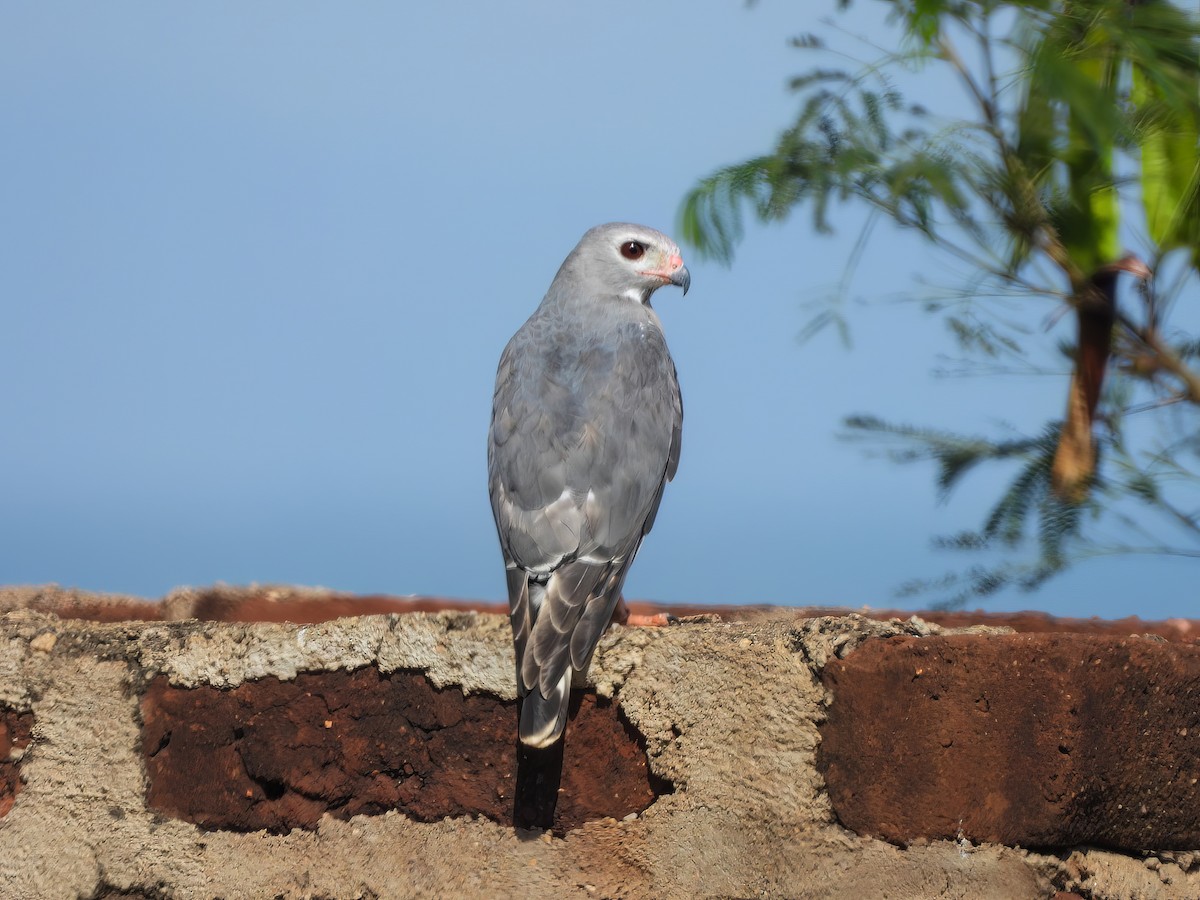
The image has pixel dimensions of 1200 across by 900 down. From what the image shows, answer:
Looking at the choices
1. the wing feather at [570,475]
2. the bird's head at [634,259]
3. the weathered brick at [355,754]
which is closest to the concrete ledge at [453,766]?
the weathered brick at [355,754]

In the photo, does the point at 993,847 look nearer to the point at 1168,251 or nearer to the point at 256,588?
the point at 256,588

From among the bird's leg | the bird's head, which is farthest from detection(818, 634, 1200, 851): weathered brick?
the bird's head

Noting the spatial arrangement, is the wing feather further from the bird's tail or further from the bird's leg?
the bird's leg

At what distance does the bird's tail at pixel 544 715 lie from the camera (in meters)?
2.08

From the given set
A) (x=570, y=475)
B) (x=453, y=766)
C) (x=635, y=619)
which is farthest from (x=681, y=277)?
(x=453, y=766)

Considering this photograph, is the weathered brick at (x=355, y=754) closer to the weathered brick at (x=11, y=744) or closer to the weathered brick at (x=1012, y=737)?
the weathered brick at (x=11, y=744)

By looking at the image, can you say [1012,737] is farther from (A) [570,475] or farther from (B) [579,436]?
(B) [579,436]

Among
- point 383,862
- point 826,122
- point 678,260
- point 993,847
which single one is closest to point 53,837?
point 383,862

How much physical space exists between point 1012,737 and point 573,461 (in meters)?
1.18

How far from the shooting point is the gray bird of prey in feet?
7.11

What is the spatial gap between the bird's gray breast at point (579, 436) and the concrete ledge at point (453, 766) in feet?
1.14

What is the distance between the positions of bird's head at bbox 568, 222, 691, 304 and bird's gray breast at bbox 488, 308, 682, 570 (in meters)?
0.42

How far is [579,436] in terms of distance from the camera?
113 inches

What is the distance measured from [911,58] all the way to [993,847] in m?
4.52
